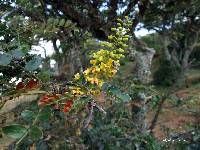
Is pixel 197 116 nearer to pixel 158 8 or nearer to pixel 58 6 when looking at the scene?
pixel 158 8

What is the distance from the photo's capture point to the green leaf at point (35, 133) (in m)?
1.17

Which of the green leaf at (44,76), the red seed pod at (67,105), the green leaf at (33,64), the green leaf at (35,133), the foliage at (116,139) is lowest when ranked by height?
the foliage at (116,139)

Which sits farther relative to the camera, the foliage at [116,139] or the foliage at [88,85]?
the foliage at [116,139]

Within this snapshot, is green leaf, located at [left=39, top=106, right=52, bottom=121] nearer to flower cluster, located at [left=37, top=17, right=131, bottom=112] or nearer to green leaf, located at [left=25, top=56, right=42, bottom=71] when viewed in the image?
flower cluster, located at [left=37, top=17, right=131, bottom=112]

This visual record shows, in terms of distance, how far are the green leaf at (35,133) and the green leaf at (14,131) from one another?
0.02 m

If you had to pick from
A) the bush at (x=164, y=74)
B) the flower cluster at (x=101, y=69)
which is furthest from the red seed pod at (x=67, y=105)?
the bush at (x=164, y=74)

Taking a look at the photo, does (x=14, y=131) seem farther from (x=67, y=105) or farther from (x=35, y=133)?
(x=67, y=105)

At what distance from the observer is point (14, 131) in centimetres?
119

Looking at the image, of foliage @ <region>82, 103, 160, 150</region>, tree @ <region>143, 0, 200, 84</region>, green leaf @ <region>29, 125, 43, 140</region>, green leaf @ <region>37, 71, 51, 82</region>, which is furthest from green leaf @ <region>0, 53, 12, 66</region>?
tree @ <region>143, 0, 200, 84</region>

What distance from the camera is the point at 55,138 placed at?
13.5ft

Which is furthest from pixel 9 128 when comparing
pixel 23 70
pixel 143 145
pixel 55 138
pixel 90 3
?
pixel 90 3

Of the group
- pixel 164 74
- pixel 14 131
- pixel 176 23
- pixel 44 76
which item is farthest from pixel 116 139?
pixel 164 74

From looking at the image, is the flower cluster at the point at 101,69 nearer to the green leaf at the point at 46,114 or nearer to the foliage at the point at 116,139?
the green leaf at the point at 46,114

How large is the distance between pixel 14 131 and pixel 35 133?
0.18 ft
